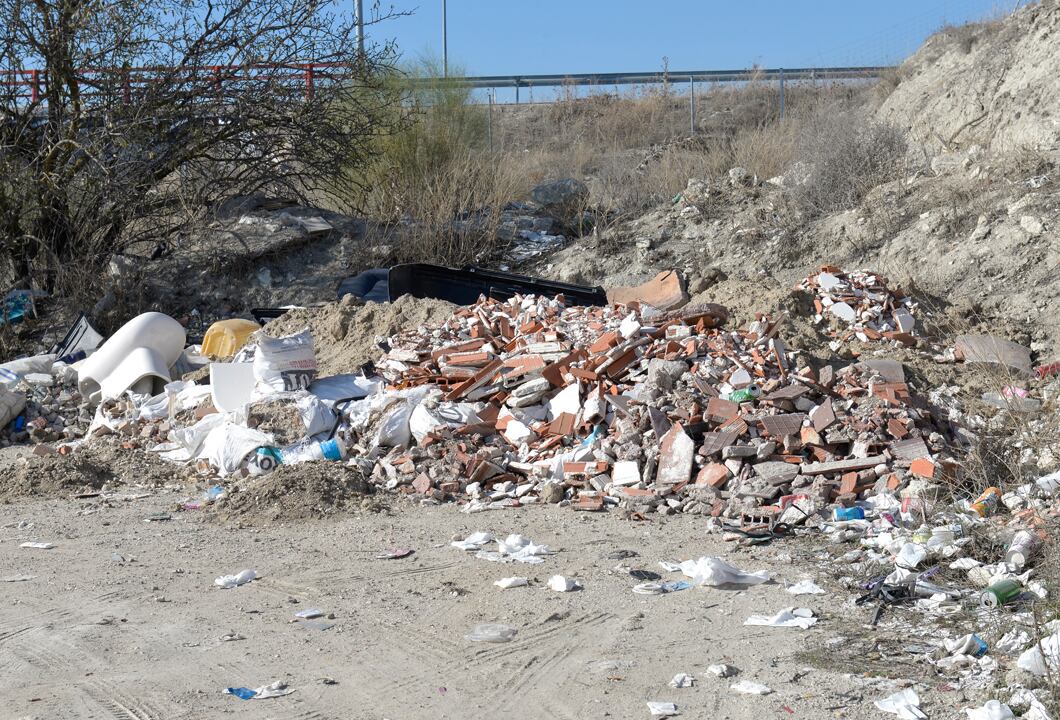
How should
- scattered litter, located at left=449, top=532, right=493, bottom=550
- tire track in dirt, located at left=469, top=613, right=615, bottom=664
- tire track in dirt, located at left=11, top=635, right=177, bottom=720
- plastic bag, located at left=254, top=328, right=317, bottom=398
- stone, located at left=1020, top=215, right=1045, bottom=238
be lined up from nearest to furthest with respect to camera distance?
tire track in dirt, located at left=11, top=635, right=177, bottom=720, tire track in dirt, located at left=469, top=613, right=615, bottom=664, scattered litter, located at left=449, top=532, right=493, bottom=550, plastic bag, located at left=254, top=328, right=317, bottom=398, stone, located at left=1020, top=215, right=1045, bottom=238

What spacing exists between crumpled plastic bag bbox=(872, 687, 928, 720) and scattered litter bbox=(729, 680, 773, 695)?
12.3 inches

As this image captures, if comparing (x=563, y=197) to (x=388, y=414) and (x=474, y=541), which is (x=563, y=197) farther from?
(x=474, y=541)

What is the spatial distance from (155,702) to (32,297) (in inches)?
363

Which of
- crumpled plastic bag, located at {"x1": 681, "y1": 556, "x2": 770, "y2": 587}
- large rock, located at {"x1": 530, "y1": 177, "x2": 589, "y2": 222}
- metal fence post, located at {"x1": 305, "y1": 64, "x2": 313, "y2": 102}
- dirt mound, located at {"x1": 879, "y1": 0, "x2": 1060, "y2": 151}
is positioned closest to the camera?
crumpled plastic bag, located at {"x1": 681, "y1": 556, "x2": 770, "y2": 587}

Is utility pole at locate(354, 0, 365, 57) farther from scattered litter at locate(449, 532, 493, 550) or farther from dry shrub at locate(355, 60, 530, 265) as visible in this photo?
scattered litter at locate(449, 532, 493, 550)

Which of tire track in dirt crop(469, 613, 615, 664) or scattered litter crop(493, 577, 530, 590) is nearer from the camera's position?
tire track in dirt crop(469, 613, 615, 664)

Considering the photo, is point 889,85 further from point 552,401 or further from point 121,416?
point 121,416

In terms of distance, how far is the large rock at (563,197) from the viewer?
44.4 ft

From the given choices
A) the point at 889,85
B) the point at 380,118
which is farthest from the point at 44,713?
the point at 889,85

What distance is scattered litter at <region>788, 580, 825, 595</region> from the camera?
13.6 ft

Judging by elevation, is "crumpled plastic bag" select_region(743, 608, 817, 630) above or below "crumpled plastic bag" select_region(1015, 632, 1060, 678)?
below

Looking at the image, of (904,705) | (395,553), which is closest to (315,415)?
(395,553)

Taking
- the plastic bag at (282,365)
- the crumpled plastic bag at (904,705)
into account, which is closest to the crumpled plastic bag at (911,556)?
the crumpled plastic bag at (904,705)

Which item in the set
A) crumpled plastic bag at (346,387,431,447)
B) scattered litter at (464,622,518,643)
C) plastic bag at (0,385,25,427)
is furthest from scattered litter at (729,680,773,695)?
plastic bag at (0,385,25,427)
